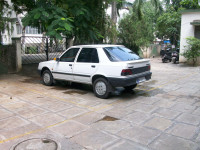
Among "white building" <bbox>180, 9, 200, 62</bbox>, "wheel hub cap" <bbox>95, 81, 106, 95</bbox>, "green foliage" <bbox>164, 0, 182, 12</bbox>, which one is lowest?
"wheel hub cap" <bbox>95, 81, 106, 95</bbox>

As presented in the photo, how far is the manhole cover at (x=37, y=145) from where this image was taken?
11.5 ft

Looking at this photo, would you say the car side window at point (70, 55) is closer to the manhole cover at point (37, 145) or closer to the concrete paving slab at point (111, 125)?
the concrete paving slab at point (111, 125)

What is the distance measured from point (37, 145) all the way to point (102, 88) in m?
3.25

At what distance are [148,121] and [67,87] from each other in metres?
4.41

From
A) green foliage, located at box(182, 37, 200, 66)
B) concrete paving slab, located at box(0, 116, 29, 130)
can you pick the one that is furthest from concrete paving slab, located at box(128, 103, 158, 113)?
green foliage, located at box(182, 37, 200, 66)

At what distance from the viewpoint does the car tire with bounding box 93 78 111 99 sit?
21.0 ft

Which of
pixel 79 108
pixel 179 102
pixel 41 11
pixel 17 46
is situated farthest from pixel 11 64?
pixel 179 102

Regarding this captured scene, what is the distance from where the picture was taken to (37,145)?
360 centimetres

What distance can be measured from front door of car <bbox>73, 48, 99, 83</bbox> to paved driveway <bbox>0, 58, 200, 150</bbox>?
2.04 feet

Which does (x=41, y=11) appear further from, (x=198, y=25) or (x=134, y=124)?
(x=198, y=25)

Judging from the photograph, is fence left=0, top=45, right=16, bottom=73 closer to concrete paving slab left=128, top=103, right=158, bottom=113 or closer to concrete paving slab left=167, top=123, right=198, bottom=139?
concrete paving slab left=128, top=103, right=158, bottom=113

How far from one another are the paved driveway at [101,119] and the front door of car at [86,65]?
2.04ft

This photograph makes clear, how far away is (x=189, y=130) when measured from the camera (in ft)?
13.8

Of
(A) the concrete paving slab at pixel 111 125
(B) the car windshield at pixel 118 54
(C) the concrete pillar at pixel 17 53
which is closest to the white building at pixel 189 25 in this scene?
(B) the car windshield at pixel 118 54
